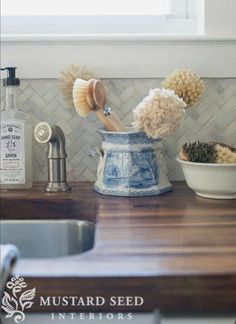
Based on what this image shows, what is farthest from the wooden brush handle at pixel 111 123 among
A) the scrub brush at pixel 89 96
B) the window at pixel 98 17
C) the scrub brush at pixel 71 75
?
the window at pixel 98 17

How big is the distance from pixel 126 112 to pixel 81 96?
0.19 metres

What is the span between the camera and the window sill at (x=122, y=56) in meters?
1.29

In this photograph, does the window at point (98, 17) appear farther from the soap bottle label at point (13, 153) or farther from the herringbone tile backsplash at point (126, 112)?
the soap bottle label at point (13, 153)

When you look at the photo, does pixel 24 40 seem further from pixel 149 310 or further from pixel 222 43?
pixel 149 310

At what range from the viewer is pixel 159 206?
1081mm

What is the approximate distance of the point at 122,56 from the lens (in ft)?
4.25

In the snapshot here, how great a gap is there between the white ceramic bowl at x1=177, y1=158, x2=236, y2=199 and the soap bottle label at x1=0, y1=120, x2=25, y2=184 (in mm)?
361

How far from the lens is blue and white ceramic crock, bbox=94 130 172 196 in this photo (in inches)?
45.1

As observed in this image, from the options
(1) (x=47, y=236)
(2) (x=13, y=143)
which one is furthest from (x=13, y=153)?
(1) (x=47, y=236)

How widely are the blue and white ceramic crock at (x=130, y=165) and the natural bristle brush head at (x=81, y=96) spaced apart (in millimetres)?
61

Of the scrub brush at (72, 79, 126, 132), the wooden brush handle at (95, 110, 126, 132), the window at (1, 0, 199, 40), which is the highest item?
the window at (1, 0, 199, 40)

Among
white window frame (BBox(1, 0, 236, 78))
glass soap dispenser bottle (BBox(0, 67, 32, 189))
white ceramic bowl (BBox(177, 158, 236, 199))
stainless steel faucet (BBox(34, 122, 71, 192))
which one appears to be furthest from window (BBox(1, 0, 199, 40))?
white ceramic bowl (BBox(177, 158, 236, 199))

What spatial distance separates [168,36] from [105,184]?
375mm

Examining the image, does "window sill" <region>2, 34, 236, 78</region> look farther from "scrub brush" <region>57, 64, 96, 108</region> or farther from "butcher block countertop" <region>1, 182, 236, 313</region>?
"butcher block countertop" <region>1, 182, 236, 313</region>
